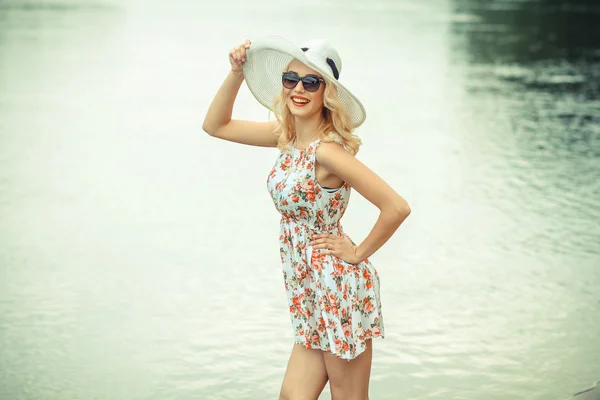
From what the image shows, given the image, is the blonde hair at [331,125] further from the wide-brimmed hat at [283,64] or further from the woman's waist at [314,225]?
the woman's waist at [314,225]

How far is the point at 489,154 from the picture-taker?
34.6 ft

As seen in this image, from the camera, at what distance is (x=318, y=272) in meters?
3.86

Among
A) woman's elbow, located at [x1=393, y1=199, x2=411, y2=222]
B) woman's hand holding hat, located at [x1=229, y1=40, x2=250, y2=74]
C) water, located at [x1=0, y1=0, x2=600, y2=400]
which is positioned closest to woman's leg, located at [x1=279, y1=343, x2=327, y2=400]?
woman's elbow, located at [x1=393, y1=199, x2=411, y2=222]

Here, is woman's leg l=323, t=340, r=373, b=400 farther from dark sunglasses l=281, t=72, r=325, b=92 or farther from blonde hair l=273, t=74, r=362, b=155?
dark sunglasses l=281, t=72, r=325, b=92

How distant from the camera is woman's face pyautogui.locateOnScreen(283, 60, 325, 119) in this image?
3822mm

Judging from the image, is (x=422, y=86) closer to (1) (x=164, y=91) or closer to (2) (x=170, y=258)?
(1) (x=164, y=91)

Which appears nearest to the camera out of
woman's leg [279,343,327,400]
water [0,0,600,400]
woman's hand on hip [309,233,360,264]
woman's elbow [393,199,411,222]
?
woman's elbow [393,199,411,222]

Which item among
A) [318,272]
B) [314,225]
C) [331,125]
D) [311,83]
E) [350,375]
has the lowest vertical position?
[350,375]

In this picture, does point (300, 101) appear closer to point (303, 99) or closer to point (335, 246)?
point (303, 99)

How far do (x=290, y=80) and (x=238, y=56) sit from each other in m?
0.29

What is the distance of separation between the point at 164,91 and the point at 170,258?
678 centimetres

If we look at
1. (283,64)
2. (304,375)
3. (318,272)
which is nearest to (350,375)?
(304,375)

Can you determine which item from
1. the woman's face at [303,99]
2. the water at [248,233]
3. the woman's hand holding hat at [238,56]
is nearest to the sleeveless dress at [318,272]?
the woman's face at [303,99]

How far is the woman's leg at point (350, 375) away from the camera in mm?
3912
